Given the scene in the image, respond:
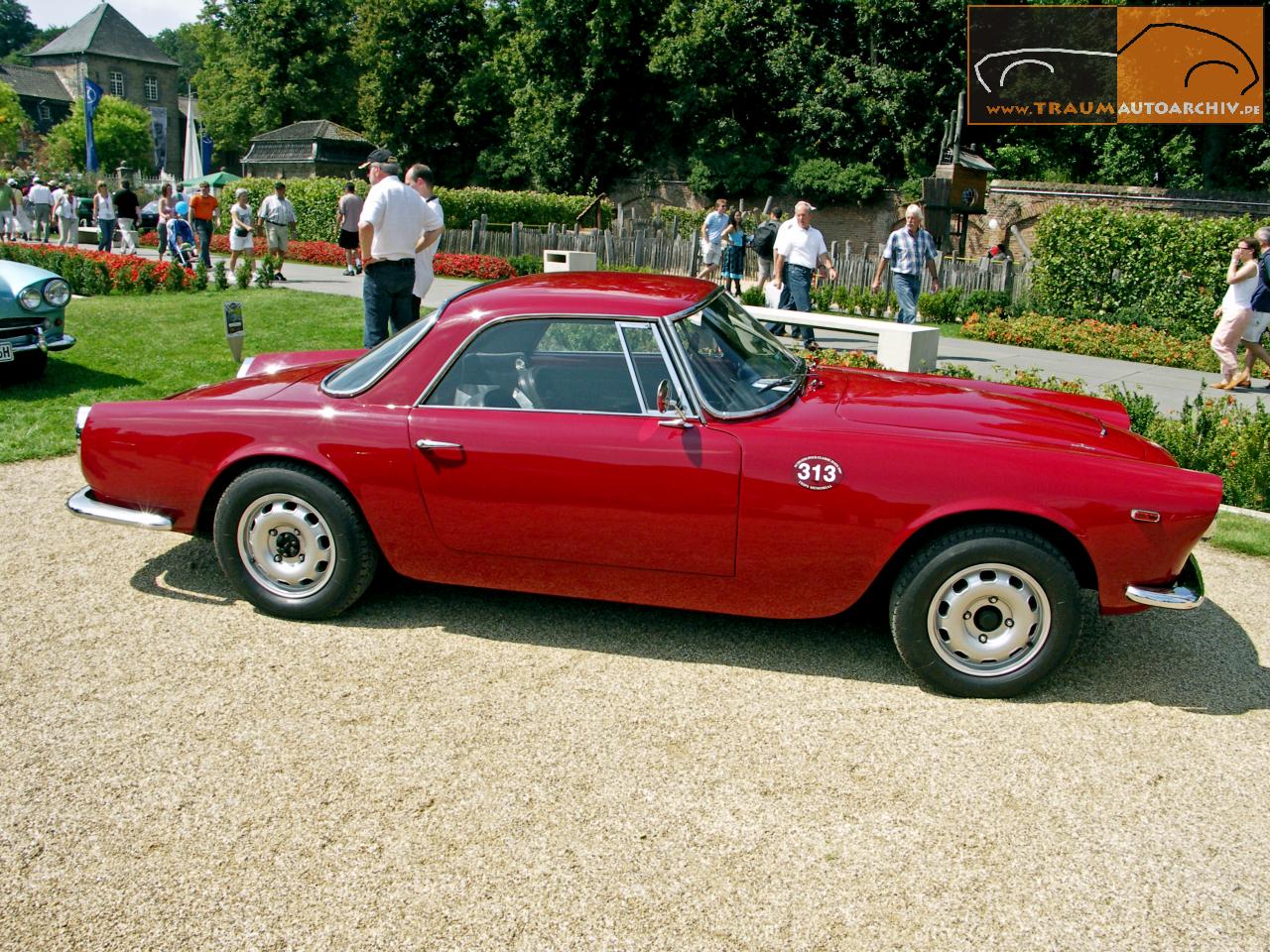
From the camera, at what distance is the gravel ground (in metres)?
2.89

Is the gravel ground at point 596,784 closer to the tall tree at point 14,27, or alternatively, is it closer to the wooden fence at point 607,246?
the wooden fence at point 607,246

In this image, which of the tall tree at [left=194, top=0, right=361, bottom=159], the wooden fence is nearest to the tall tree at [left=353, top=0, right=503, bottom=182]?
the tall tree at [left=194, top=0, right=361, bottom=159]

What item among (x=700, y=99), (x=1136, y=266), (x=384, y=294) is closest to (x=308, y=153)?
(x=700, y=99)

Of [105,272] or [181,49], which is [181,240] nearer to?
[105,272]

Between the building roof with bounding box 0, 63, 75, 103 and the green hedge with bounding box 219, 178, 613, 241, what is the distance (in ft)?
228

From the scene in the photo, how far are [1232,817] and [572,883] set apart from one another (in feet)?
7.33

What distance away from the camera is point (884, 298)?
18.6 meters

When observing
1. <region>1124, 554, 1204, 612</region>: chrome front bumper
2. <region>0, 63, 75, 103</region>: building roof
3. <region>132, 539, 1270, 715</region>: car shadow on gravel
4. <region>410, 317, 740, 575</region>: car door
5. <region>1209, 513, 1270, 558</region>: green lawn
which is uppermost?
<region>0, 63, 75, 103</region>: building roof

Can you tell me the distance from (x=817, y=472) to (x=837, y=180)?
124 ft

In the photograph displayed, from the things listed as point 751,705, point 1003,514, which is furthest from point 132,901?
point 1003,514

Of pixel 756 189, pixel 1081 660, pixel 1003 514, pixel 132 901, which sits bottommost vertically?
pixel 132 901

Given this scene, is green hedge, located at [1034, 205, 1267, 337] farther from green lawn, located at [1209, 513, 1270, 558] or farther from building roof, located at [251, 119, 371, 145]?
building roof, located at [251, 119, 371, 145]

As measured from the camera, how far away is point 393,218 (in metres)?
7.82

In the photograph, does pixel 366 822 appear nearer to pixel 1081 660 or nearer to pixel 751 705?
pixel 751 705
